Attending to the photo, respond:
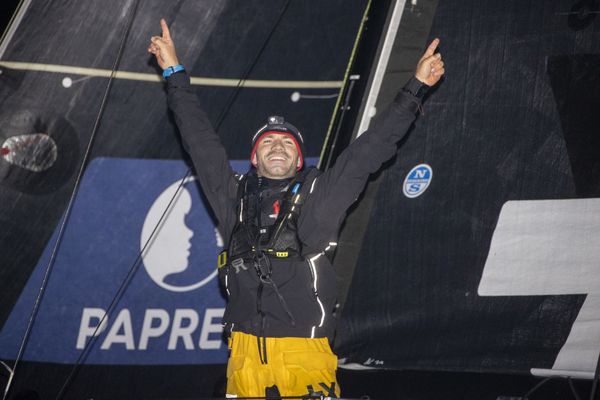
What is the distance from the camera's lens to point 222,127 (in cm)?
329

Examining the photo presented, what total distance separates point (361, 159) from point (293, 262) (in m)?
0.39

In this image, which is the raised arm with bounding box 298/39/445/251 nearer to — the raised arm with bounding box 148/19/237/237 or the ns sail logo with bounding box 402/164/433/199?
the raised arm with bounding box 148/19/237/237

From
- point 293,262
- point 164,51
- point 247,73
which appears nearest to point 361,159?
point 293,262

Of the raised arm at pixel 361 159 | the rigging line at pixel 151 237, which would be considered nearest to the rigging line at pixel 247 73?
the rigging line at pixel 151 237

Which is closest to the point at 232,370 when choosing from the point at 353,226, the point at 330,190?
the point at 330,190

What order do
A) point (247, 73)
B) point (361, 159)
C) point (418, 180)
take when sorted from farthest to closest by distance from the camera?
point (247, 73), point (418, 180), point (361, 159)

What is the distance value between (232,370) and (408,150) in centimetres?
116

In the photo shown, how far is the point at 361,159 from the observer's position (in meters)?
2.38

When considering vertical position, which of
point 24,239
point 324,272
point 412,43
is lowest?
point 324,272

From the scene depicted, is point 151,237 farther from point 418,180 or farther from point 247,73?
point 418,180

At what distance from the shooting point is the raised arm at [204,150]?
103 inches

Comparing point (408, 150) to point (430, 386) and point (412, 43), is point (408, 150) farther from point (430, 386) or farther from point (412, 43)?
point (430, 386)

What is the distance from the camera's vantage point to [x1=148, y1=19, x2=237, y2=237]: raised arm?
8.58 feet

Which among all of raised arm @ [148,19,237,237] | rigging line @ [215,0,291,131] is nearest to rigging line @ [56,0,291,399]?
rigging line @ [215,0,291,131]
